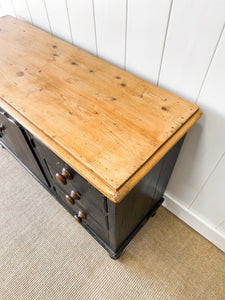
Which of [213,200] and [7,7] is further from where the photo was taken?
[7,7]

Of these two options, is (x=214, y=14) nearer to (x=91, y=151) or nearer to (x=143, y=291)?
(x=91, y=151)

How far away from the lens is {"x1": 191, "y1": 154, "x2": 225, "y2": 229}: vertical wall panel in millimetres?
814

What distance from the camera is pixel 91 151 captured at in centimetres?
56

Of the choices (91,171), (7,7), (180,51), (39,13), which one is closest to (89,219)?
(91,171)

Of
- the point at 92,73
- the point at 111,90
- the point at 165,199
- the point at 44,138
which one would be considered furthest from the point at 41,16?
the point at 165,199

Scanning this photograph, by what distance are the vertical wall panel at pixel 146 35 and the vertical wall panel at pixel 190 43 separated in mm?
29

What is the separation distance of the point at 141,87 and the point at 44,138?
38cm

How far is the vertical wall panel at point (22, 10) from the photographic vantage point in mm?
1029

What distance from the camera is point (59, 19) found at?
92cm

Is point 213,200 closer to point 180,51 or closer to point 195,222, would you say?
point 195,222

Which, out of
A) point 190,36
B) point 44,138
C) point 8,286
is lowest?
point 8,286

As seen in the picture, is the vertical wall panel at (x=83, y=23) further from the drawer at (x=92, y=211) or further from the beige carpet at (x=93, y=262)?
the beige carpet at (x=93, y=262)

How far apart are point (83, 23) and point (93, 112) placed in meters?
0.44

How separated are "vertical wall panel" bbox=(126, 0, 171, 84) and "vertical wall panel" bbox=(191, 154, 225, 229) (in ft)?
1.42
